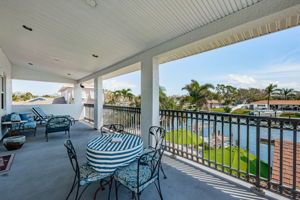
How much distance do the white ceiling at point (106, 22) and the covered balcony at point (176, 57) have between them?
0.06 ft

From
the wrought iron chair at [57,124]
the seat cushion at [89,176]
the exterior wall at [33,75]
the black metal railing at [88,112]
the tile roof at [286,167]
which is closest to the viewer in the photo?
the seat cushion at [89,176]

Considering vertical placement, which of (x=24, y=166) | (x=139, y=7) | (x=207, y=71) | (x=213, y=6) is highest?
(x=207, y=71)

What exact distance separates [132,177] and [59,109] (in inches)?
352

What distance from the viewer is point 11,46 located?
4867 millimetres

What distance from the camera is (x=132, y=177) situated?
1671 millimetres

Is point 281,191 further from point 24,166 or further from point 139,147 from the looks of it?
point 24,166

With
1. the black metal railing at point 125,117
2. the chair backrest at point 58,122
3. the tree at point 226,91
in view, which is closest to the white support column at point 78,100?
the black metal railing at point 125,117

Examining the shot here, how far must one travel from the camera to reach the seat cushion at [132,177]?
1.57 meters

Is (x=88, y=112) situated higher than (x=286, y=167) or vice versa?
(x=88, y=112)

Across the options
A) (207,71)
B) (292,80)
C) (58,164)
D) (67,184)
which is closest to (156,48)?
(67,184)

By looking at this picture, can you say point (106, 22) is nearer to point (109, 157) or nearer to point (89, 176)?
point (109, 157)

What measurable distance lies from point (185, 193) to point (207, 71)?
2052 centimetres

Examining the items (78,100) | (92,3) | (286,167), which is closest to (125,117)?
(92,3)

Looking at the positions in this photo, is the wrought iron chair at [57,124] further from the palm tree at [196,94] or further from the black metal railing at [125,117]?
the palm tree at [196,94]
